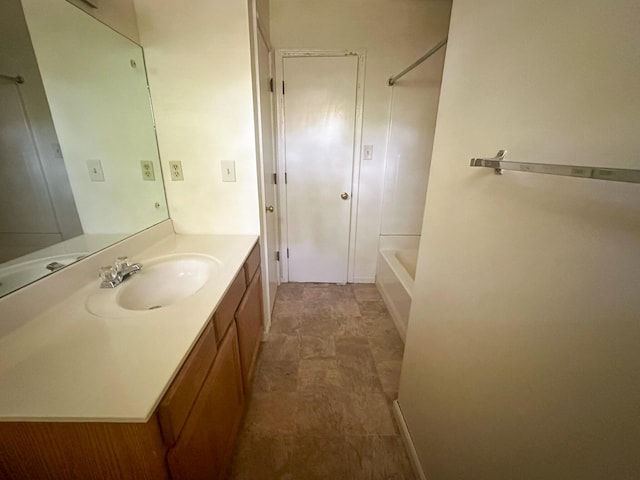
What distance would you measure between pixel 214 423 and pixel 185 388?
35 centimetres

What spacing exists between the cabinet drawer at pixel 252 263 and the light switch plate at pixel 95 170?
79cm

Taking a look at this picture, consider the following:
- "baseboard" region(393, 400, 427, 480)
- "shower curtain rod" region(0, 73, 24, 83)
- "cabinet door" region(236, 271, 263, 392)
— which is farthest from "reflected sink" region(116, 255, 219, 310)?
"baseboard" region(393, 400, 427, 480)

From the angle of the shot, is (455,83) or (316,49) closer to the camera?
(455,83)

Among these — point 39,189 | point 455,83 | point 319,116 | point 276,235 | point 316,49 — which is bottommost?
point 276,235

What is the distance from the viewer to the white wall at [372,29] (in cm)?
199

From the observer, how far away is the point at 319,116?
221cm

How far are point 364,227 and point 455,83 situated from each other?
1756 millimetres

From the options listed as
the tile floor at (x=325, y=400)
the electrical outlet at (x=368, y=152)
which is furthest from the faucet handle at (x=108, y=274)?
the electrical outlet at (x=368, y=152)

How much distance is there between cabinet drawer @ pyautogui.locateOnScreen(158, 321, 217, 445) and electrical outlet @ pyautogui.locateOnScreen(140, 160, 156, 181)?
1.07 meters

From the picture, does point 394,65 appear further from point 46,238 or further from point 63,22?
point 46,238

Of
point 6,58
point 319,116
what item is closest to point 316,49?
point 319,116

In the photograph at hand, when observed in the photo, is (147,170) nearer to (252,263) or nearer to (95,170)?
(95,170)

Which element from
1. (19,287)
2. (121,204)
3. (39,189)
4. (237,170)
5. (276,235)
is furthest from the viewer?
(276,235)

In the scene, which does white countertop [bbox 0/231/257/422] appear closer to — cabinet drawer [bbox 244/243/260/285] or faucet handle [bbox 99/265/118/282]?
faucet handle [bbox 99/265/118/282]
